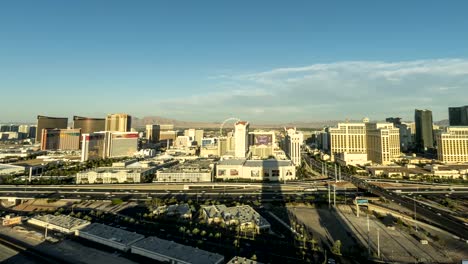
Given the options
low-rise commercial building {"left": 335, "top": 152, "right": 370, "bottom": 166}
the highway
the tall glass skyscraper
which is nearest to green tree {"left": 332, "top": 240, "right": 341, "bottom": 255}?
the highway

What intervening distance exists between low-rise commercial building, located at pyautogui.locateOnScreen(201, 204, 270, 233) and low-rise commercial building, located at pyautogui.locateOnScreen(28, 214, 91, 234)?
15611 millimetres

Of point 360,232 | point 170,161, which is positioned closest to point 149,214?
point 360,232

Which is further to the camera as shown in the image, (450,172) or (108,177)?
(450,172)

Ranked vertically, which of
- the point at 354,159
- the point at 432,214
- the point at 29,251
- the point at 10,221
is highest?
the point at 354,159

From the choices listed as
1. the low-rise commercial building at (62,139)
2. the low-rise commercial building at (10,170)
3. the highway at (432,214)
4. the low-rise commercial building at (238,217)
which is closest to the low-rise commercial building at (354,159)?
the highway at (432,214)

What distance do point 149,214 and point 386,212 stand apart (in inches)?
1384

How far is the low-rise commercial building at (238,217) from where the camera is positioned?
34.1 meters

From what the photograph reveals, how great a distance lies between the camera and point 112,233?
3147cm

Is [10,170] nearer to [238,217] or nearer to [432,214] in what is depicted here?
[238,217]

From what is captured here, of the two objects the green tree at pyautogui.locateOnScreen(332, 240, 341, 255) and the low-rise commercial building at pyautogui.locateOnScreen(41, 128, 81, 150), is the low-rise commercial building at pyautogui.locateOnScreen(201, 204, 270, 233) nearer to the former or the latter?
the green tree at pyautogui.locateOnScreen(332, 240, 341, 255)

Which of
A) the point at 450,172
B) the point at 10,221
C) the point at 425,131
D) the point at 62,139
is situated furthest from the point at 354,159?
the point at 62,139

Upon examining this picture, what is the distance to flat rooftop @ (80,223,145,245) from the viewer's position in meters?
29.7

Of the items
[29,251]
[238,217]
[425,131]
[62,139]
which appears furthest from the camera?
[62,139]

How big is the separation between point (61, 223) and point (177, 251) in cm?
1786
